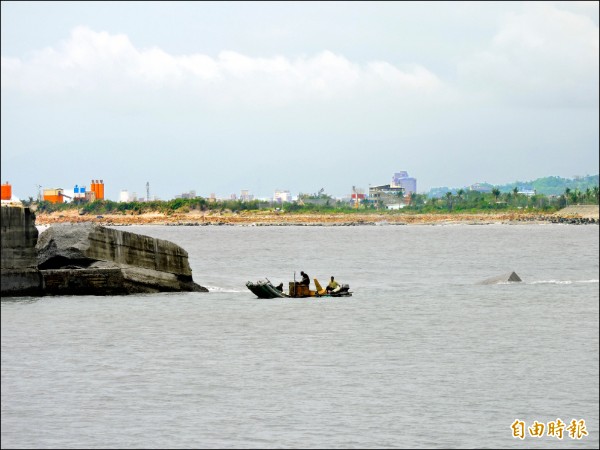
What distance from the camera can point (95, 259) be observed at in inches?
1810

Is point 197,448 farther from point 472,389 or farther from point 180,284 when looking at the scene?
point 180,284

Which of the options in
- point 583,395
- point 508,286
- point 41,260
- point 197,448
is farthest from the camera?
point 508,286

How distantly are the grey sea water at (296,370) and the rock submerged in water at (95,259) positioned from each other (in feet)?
2.58

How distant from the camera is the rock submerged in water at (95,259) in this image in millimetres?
45469

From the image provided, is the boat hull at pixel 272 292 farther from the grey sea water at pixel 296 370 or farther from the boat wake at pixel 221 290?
the boat wake at pixel 221 290

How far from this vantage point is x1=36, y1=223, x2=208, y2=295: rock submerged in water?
45469mm

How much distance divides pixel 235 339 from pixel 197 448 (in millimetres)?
15883

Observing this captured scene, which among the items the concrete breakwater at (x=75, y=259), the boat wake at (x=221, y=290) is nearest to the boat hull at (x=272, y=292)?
the concrete breakwater at (x=75, y=259)

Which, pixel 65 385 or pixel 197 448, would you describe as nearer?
pixel 197 448

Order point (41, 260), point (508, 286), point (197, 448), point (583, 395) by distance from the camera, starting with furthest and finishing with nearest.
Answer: point (508, 286)
point (41, 260)
point (583, 395)
point (197, 448)

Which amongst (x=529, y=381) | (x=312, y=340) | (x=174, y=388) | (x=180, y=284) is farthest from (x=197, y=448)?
(x=180, y=284)

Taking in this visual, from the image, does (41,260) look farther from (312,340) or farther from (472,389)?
(472,389)

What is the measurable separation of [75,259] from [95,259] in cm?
85

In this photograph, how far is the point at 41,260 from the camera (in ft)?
150
